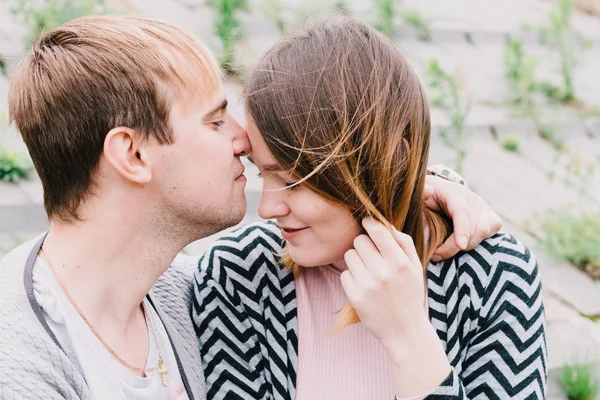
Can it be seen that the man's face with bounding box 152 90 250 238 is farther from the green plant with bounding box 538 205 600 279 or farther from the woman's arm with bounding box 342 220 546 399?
the green plant with bounding box 538 205 600 279

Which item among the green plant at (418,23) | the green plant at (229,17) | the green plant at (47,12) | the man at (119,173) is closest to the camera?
the man at (119,173)

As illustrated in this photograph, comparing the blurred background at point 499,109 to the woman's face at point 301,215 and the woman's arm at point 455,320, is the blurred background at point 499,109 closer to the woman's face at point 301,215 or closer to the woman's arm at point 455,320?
the woman's face at point 301,215

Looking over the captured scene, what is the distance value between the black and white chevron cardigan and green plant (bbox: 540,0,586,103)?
150 inches

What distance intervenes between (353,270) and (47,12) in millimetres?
2839

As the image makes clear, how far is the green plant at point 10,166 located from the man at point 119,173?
165cm

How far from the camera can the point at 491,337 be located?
2016 mm

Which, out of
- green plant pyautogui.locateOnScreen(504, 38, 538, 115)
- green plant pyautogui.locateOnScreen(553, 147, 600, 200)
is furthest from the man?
green plant pyautogui.locateOnScreen(504, 38, 538, 115)

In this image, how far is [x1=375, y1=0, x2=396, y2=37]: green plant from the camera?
5516 mm

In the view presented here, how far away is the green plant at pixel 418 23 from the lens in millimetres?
5785

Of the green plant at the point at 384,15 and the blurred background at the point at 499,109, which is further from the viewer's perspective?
the green plant at the point at 384,15

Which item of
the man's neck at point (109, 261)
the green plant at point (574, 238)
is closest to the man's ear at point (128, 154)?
the man's neck at point (109, 261)

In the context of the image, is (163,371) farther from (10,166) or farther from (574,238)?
(574,238)

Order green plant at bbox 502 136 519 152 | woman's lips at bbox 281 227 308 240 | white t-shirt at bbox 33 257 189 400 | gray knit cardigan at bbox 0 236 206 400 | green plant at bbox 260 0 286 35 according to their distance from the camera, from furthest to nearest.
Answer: green plant at bbox 260 0 286 35, green plant at bbox 502 136 519 152, woman's lips at bbox 281 227 308 240, white t-shirt at bbox 33 257 189 400, gray knit cardigan at bbox 0 236 206 400

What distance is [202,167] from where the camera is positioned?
200cm
